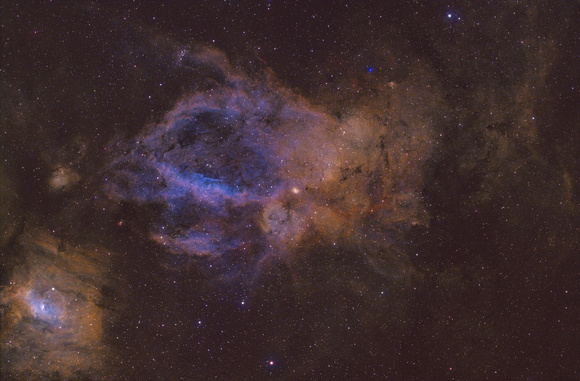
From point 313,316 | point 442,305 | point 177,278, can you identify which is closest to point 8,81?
point 177,278

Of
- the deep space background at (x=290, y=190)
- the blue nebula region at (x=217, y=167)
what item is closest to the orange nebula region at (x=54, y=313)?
the deep space background at (x=290, y=190)

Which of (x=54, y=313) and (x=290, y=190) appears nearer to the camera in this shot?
(x=290, y=190)

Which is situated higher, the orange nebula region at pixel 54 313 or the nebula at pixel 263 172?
the nebula at pixel 263 172

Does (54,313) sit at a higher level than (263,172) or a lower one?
lower

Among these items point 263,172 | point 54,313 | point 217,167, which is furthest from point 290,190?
point 54,313

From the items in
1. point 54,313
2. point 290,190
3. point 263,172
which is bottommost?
point 54,313

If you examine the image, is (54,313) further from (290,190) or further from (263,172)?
(290,190)

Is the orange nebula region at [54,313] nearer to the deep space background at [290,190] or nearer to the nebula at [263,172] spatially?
the deep space background at [290,190]

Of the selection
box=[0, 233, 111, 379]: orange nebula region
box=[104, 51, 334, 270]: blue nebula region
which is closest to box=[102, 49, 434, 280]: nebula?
box=[104, 51, 334, 270]: blue nebula region

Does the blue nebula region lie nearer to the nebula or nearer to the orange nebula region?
the nebula
